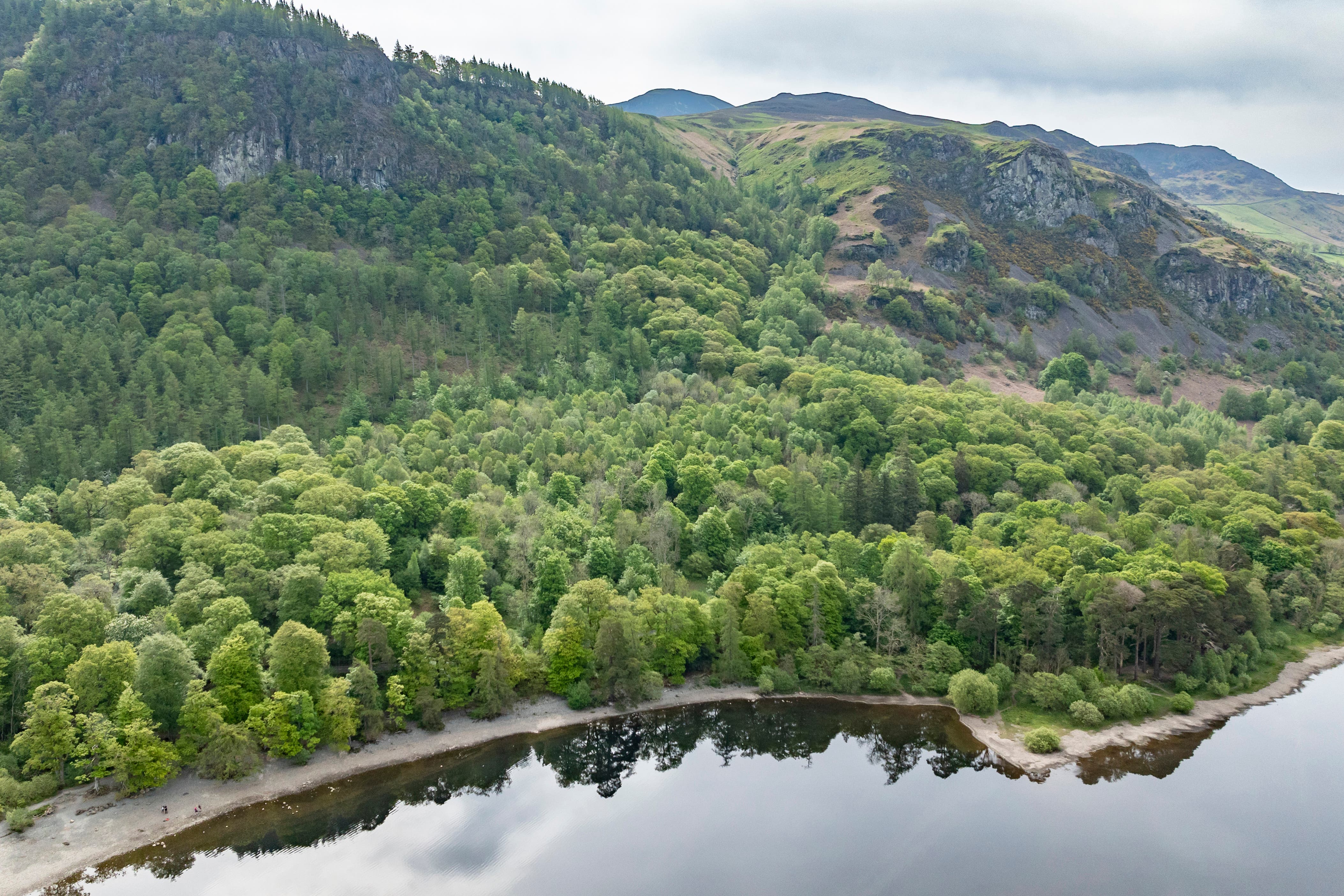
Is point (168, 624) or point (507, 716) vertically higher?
point (168, 624)

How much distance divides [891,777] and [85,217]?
180 m

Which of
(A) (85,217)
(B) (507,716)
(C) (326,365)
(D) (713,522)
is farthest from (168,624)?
(A) (85,217)

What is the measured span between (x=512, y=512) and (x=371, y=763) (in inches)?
1526

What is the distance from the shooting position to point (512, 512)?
10794 centimetres

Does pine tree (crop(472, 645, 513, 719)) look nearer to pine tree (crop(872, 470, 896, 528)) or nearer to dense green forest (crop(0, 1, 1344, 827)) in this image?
dense green forest (crop(0, 1, 1344, 827))

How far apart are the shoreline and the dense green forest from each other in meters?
1.66

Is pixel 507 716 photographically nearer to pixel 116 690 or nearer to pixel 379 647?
pixel 379 647

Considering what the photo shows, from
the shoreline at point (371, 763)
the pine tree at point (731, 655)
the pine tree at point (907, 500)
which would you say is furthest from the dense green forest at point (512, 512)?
the shoreline at point (371, 763)

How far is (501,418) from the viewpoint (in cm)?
13962

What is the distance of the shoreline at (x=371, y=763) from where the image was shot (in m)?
62.1

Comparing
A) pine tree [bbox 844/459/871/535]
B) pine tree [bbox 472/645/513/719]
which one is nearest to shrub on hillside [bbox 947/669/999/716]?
pine tree [bbox 844/459/871/535]

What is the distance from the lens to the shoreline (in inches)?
2443

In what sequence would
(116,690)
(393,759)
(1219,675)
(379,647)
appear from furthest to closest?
(1219,675)
(379,647)
(393,759)
(116,690)

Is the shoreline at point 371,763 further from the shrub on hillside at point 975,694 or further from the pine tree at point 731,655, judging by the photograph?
the pine tree at point 731,655
